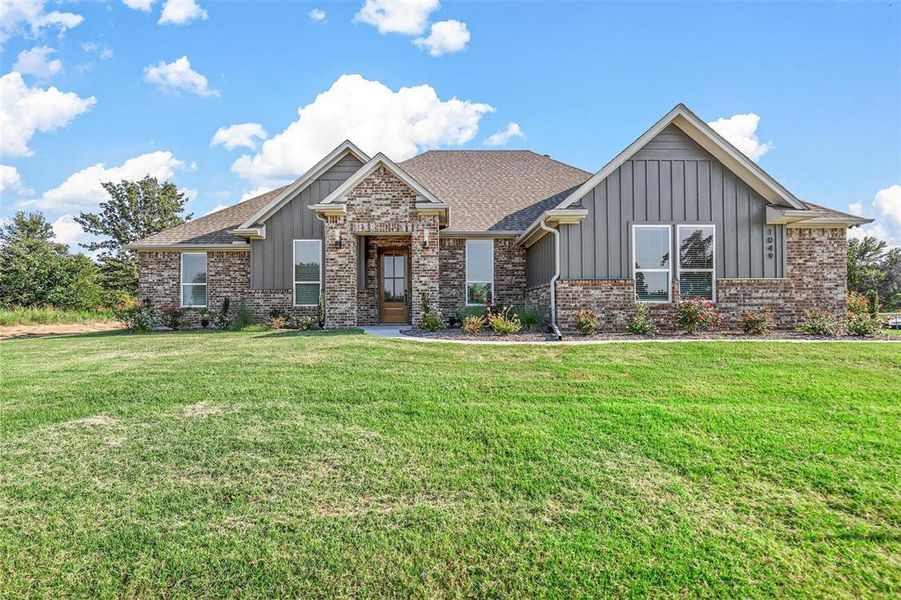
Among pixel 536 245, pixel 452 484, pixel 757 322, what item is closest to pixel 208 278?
pixel 536 245

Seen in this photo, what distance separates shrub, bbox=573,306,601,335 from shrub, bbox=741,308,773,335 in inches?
135

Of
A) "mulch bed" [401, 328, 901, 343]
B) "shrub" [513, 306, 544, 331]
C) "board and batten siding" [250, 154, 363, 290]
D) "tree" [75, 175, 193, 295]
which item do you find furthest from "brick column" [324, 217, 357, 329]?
"tree" [75, 175, 193, 295]

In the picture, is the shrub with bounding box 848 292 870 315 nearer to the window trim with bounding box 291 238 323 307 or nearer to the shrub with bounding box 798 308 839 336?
the shrub with bounding box 798 308 839 336

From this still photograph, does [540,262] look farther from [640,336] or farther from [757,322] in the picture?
[757,322]

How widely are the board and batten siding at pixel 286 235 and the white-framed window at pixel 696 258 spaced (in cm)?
997

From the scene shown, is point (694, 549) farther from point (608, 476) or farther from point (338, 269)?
point (338, 269)

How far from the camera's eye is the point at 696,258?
11.1 metres

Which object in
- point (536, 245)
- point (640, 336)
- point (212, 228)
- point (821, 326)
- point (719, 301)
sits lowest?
point (640, 336)

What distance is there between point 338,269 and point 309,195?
3.40 m

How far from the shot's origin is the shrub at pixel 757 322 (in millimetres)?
10172

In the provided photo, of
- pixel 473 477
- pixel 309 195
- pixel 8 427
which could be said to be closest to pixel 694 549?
pixel 473 477

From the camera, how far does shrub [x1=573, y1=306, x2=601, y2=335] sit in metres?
10.1

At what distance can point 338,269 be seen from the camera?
12.3m

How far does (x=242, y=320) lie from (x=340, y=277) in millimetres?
3656
